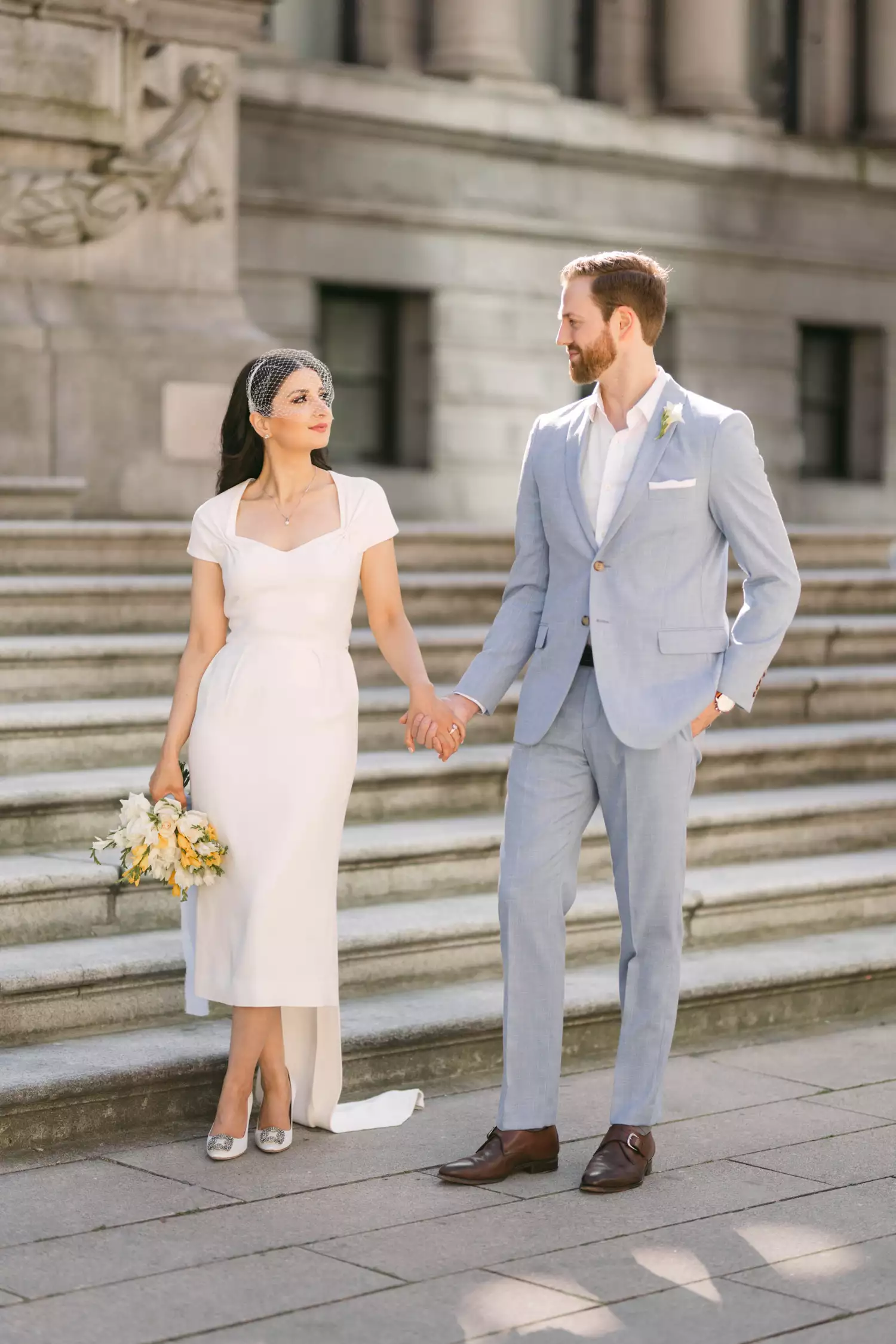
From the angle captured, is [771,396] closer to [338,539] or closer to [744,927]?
[744,927]

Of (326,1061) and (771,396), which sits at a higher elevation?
(771,396)

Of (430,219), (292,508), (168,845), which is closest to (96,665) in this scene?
(292,508)

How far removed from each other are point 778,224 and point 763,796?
39.2 feet

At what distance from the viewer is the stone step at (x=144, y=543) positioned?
31.2ft

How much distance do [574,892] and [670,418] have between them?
125cm

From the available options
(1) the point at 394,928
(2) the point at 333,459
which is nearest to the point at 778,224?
(2) the point at 333,459

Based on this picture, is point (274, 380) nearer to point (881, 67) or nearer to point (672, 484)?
point (672, 484)

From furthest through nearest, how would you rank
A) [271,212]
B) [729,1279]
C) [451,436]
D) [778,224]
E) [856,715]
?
[778,224], [451,436], [271,212], [856,715], [729,1279]

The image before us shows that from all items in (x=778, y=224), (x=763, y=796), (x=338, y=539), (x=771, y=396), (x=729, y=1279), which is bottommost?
(x=729, y=1279)

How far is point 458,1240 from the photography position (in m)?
4.89

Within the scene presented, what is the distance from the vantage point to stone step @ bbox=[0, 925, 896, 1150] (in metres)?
5.63

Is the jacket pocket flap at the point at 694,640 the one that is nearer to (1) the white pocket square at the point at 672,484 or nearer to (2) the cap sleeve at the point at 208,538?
(1) the white pocket square at the point at 672,484

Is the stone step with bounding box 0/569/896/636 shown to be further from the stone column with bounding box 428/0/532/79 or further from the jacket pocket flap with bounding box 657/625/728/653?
the stone column with bounding box 428/0/532/79

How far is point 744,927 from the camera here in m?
7.77
